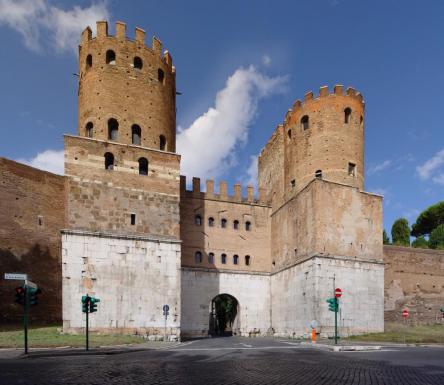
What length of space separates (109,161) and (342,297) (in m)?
13.9

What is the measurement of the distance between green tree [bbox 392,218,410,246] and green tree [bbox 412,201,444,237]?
7820 millimetres

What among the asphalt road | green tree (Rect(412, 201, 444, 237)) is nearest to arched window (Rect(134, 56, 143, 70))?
the asphalt road

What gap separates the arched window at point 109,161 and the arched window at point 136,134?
1.89m

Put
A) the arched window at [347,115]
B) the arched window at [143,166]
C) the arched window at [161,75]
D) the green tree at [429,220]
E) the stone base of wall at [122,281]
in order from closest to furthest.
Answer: the stone base of wall at [122,281] → the arched window at [143,166] → the arched window at [161,75] → the arched window at [347,115] → the green tree at [429,220]

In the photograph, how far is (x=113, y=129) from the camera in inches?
948

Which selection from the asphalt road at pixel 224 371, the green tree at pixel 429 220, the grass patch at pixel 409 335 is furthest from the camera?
the green tree at pixel 429 220

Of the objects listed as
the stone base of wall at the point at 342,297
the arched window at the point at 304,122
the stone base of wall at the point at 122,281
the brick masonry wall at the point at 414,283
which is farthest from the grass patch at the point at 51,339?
the brick masonry wall at the point at 414,283

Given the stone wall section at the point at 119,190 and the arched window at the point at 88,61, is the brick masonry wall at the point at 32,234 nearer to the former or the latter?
the stone wall section at the point at 119,190

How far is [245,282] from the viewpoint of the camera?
28.9 meters

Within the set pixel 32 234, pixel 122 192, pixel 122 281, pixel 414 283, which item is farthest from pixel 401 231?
pixel 32 234

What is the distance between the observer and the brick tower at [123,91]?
23938 mm

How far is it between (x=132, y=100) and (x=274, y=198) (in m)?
11.6

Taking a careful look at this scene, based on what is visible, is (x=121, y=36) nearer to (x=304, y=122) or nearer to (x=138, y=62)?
(x=138, y=62)

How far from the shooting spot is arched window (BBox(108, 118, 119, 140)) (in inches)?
→ 941
